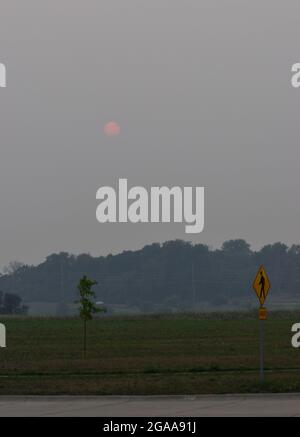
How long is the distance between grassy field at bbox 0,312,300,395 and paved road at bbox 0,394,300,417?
0.86m

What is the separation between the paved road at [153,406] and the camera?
2150 cm

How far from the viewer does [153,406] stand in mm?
23062

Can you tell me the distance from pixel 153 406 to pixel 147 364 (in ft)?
39.0

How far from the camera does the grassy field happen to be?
86.8 feet

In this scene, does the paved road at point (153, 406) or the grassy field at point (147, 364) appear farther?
the grassy field at point (147, 364)

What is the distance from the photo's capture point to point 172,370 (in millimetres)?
32156

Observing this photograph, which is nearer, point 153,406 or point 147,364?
point 153,406

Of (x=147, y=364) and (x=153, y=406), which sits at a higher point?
(x=147, y=364)

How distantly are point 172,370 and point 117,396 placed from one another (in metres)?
7.47

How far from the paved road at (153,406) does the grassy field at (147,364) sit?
0.86 metres

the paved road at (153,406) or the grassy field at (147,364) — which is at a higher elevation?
the grassy field at (147,364)
